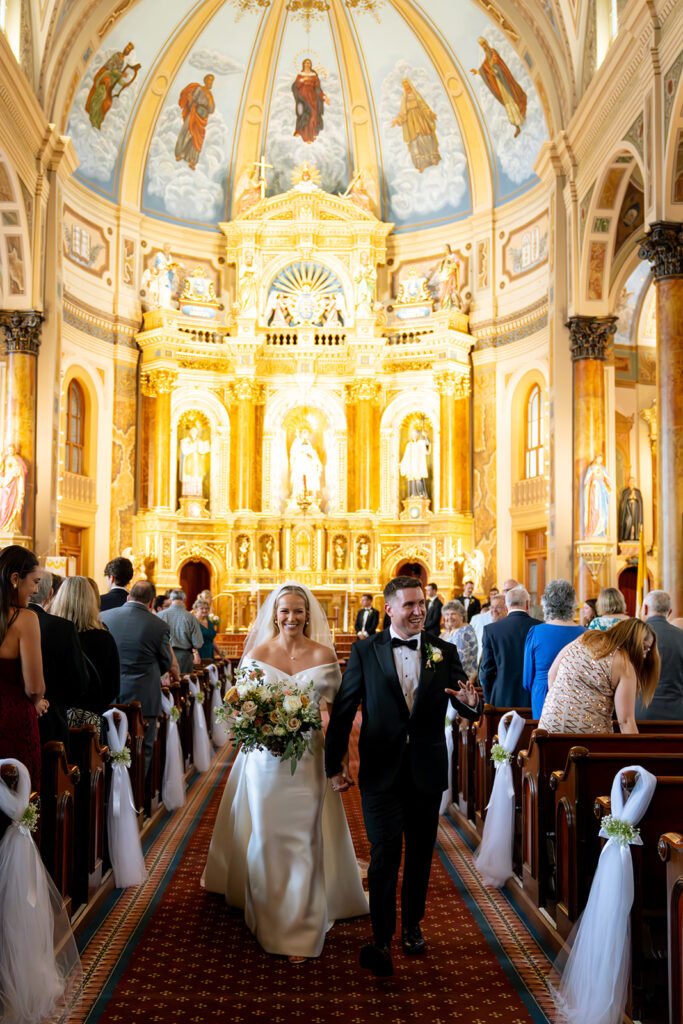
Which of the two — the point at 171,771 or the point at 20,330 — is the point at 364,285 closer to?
the point at 20,330

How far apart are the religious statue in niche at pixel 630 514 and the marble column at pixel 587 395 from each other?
99.4 inches

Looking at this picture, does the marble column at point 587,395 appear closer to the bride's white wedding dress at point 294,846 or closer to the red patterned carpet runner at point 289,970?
the red patterned carpet runner at point 289,970

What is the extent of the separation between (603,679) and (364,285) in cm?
2129

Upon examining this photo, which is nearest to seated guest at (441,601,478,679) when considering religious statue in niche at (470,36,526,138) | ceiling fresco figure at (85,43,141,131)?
religious statue in niche at (470,36,526,138)

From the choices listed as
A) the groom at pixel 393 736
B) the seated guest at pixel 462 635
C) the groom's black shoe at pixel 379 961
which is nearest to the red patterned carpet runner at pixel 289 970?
the groom's black shoe at pixel 379 961

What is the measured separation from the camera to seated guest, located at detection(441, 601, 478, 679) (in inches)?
365

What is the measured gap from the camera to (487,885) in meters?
6.68

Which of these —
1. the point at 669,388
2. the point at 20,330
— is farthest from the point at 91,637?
the point at 20,330

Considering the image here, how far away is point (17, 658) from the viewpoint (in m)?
4.58

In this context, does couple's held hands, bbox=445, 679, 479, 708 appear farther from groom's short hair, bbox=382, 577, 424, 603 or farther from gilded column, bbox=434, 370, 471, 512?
gilded column, bbox=434, 370, 471, 512


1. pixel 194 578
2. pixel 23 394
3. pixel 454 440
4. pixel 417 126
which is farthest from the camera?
pixel 417 126

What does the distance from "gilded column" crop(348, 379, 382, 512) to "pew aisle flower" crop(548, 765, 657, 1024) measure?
20.6 m

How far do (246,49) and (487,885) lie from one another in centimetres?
2303

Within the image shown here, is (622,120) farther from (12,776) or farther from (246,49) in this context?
(12,776)
